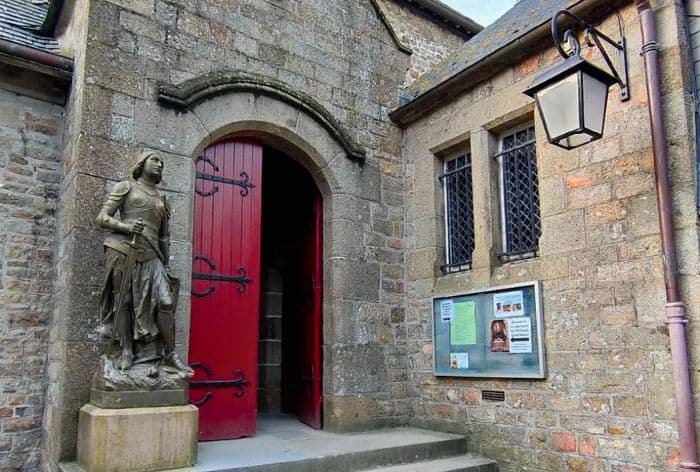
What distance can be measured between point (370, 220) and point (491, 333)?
5.74ft

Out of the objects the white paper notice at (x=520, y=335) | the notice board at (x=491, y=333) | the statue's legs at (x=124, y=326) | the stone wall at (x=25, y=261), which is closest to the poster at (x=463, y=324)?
the notice board at (x=491, y=333)

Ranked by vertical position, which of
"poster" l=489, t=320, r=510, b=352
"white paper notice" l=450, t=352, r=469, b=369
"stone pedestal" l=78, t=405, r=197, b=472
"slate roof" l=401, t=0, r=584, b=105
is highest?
"slate roof" l=401, t=0, r=584, b=105

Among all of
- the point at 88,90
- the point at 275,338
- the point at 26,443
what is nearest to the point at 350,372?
the point at 275,338

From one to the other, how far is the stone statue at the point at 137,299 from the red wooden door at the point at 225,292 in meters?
0.92

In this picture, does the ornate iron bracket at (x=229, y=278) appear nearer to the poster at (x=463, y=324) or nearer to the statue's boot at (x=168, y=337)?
the statue's boot at (x=168, y=337)

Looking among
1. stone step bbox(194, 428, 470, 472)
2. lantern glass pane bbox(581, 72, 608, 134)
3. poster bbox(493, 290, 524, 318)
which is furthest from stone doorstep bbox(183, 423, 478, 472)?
lantern glass pane bbox(581, 72, 608, 134)

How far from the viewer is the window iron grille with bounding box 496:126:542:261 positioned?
5156mm

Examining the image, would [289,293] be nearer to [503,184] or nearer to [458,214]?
[458,214]

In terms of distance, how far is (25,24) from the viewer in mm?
5766

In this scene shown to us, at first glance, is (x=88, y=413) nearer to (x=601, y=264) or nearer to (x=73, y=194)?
(x=73, y=194)

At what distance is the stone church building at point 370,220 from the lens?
4.14m

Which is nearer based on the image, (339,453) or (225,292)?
(339,453)

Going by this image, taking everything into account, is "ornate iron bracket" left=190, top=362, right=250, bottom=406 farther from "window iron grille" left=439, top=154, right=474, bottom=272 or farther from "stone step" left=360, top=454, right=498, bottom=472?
"window iron grille" left=439, top=154, right=474, bottom=272

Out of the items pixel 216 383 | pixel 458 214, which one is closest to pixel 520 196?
pixel 458 214
